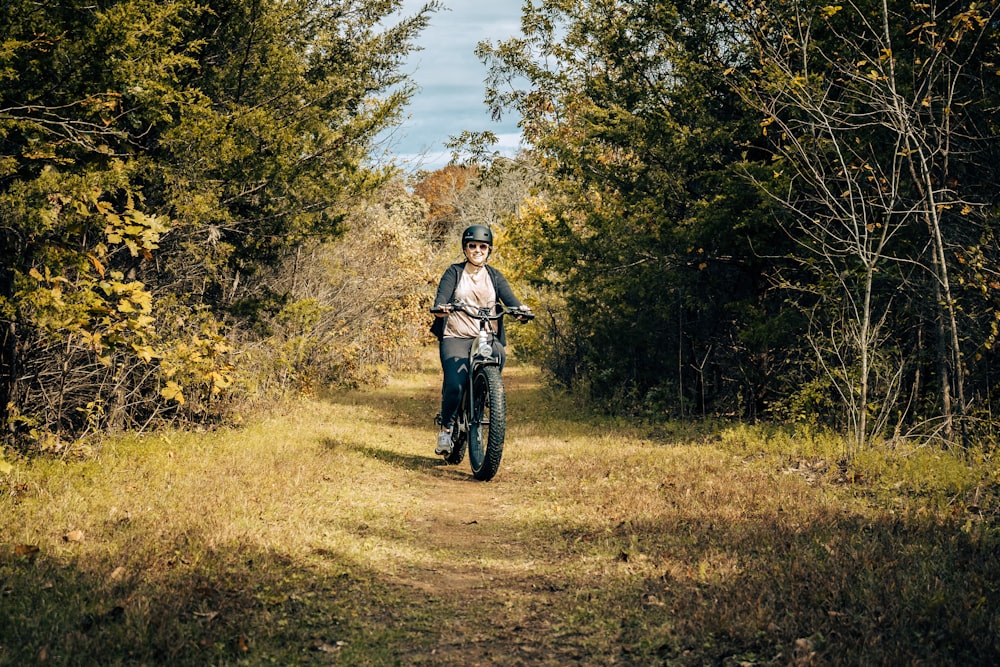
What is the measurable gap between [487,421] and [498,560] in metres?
3.20

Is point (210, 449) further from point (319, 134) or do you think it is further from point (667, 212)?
point (667, 212)

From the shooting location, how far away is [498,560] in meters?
5.85

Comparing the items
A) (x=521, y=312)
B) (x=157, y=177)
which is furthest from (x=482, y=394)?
(x=157, y=177)

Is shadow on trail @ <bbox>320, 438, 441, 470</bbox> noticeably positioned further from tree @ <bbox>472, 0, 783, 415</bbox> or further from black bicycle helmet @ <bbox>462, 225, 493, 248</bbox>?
tree @ <bbox>472, 0, 783, 415</bbox>

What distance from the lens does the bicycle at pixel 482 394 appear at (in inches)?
340

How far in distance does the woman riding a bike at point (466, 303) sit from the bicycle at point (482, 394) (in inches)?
3.3

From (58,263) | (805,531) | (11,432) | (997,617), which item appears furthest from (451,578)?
(11,432)

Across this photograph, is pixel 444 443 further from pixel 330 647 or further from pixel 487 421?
pixel 330 647

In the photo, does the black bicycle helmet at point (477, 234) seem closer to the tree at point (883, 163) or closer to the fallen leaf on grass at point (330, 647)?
the tree at point (883, 163)

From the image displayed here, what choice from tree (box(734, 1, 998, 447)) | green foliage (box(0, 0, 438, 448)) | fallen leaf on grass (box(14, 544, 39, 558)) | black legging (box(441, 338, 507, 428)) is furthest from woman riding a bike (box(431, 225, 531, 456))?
fallen leaf on grass (box(14, 544, 39, 558))

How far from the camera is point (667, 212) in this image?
1265 cm

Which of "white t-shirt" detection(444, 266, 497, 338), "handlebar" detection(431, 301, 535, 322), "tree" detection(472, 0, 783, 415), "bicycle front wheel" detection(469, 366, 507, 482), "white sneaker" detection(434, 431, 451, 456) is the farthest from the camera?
"tree" detection(472, 0, 783, 415)

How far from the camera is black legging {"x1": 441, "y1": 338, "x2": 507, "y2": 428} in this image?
9180 millimetres

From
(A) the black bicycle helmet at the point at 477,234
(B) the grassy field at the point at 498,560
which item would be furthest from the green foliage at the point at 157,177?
(A) the black bicycle helmet at the point at 477,234
